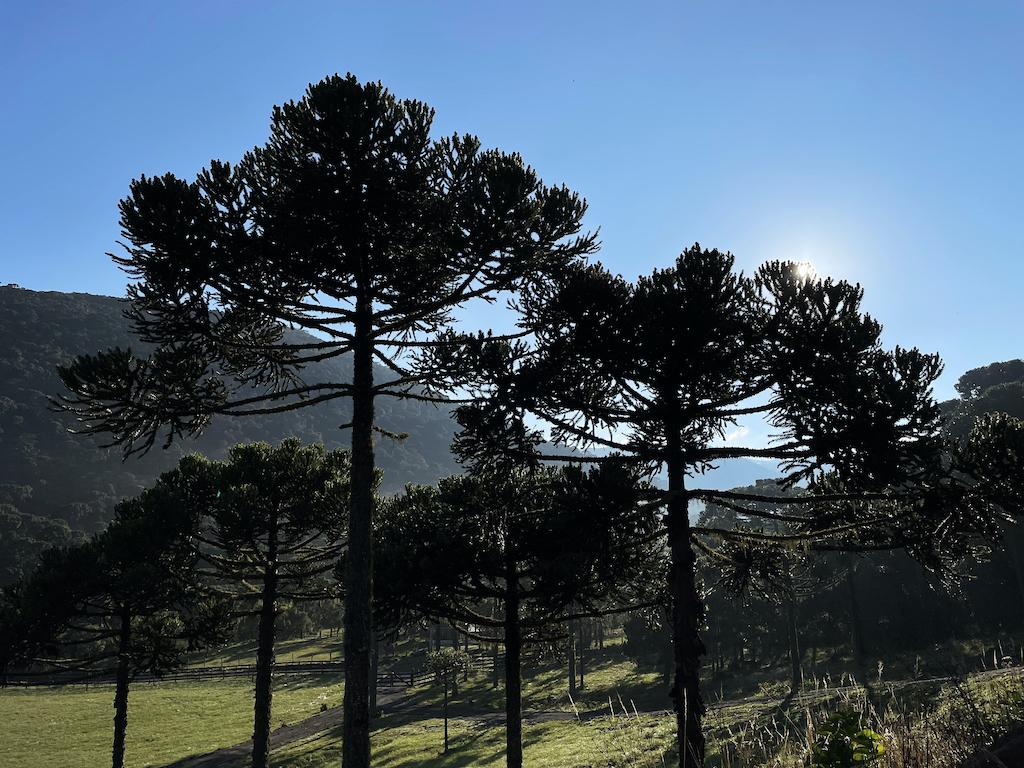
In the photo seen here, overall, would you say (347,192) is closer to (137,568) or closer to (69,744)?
(137,568)

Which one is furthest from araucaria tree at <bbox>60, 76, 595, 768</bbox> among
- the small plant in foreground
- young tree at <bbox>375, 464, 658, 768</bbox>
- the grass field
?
the grass field

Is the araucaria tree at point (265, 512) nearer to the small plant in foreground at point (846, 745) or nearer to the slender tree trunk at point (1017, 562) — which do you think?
the small plant in foreground at point (846, 745)

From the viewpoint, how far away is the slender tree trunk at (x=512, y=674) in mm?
14281

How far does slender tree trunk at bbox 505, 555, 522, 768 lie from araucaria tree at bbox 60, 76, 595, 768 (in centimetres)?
579

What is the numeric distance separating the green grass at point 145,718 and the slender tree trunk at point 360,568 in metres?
29.0

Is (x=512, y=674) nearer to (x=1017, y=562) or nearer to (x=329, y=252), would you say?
(x=329, y=252)

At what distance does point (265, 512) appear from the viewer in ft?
58.9

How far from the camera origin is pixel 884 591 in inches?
1893

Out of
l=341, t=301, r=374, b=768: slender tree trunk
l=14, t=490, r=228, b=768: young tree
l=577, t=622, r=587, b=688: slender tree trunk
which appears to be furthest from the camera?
l=577, t=622, r=587, b=688: slender tree trunk

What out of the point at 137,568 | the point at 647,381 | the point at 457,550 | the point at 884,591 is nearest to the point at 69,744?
the point at 137,568

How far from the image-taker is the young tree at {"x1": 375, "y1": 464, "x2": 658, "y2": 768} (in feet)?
37.9

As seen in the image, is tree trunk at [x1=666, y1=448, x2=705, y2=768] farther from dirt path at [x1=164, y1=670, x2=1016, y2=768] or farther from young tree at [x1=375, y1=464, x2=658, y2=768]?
dirt path at [x1=164, y1=670, x2=1016, y2=768]

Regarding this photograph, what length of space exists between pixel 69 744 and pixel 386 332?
124 ft

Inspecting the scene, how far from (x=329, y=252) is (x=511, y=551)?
8038 mm
